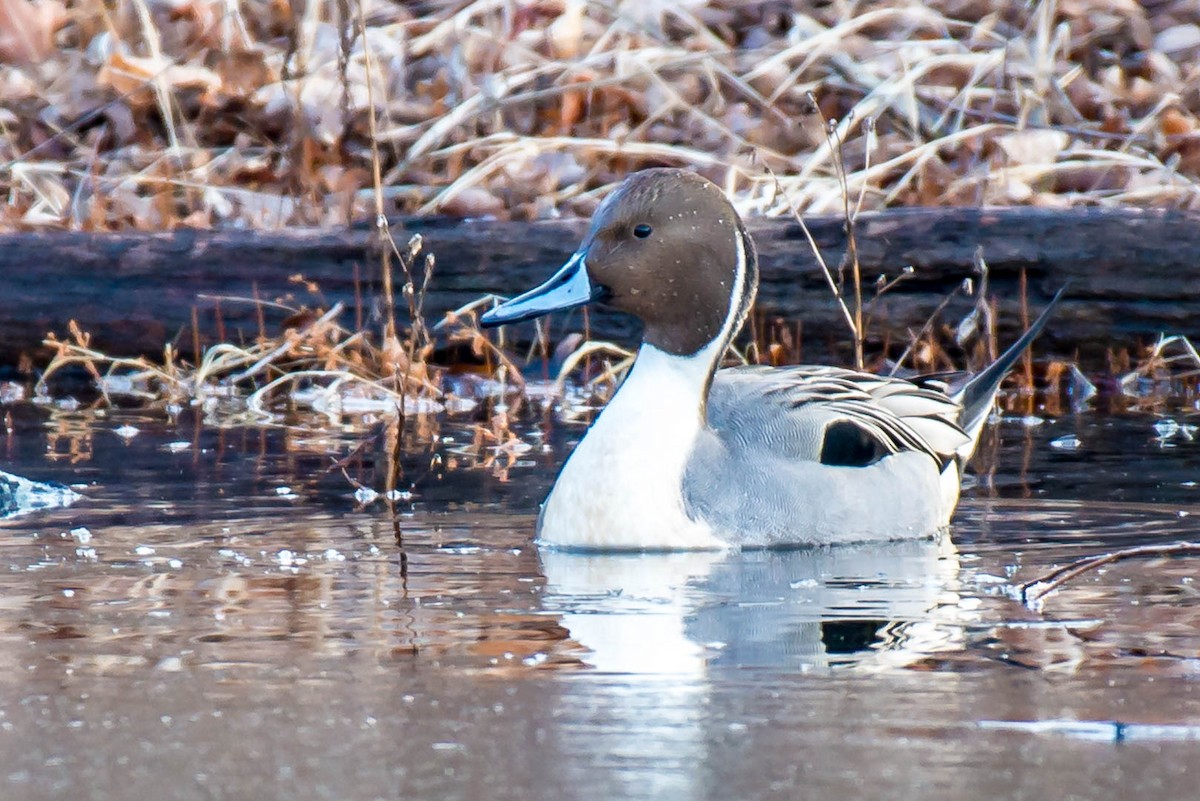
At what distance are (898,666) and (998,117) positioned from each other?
6.83m

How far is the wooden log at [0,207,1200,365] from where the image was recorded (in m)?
7.72

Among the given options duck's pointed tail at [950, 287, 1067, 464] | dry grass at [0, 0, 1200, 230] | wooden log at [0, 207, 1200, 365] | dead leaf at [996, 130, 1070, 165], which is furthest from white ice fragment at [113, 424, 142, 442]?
dead leaf at [996, 130, 1070, 165]

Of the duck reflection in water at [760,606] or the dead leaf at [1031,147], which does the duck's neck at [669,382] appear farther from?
the dead leaf at [1031,147]

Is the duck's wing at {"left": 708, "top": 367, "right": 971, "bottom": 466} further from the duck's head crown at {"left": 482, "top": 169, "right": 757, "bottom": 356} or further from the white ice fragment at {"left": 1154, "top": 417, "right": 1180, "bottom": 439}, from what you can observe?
the white ice fragment at {"left": 1154, "top": 417, "right": 1180, "bottom": 439}

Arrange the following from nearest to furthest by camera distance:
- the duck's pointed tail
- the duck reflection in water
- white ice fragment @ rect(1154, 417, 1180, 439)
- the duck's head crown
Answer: the duck reflection in water, the duck's head crown, the duck's pointed tail, white ice fragment @ rect(1154, 417, 1180, 439)

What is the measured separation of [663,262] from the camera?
18.1 feet

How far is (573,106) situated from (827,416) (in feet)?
17.0

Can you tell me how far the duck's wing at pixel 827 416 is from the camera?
543cm

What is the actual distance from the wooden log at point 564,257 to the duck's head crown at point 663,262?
2210 millimetres

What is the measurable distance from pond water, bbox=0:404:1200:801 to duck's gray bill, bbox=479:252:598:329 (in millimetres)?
548

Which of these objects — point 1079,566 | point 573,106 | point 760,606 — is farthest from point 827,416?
point 573,106

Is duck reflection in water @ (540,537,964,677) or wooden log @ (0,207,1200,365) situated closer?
duck reflection in water @ (540,537,964,677)

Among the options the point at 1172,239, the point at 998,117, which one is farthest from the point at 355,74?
the point at 1172,239

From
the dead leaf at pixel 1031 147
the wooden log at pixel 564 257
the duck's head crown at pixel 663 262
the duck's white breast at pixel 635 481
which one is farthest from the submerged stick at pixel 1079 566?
the dead leaf at pixel 1031 147
